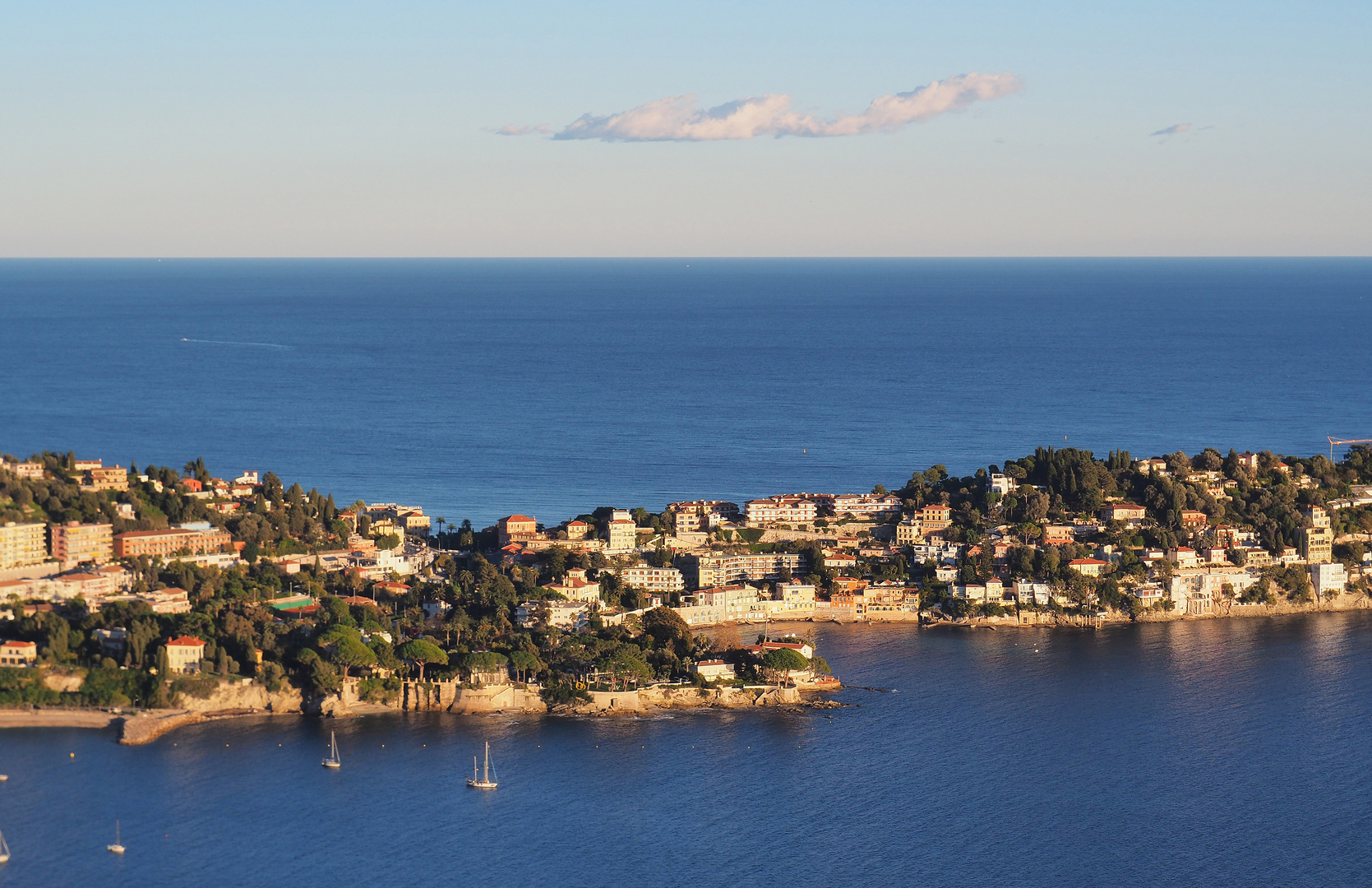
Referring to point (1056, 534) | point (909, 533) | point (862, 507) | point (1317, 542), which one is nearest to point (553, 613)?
point (909, 533)

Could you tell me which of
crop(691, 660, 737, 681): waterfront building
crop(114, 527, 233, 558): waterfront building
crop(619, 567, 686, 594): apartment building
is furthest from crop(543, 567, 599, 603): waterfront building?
crop(114, 527, 233, 558): waterfront building

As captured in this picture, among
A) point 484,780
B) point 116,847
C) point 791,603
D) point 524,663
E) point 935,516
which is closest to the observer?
point 116,847

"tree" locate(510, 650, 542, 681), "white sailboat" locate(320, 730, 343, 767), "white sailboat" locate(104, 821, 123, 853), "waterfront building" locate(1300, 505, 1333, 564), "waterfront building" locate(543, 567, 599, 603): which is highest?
"waterfront building" locate(1300, 505, 1333, 564)

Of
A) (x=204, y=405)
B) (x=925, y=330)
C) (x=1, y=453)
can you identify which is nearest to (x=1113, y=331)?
(x=925, y=330)

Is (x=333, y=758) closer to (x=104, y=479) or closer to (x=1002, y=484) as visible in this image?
(x=104, y=479)

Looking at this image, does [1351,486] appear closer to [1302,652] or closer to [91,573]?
[1302,652]

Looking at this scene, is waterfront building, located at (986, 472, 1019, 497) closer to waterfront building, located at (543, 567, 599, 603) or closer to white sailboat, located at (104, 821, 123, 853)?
waterfront building, located at (543, 567, 599, 603)
